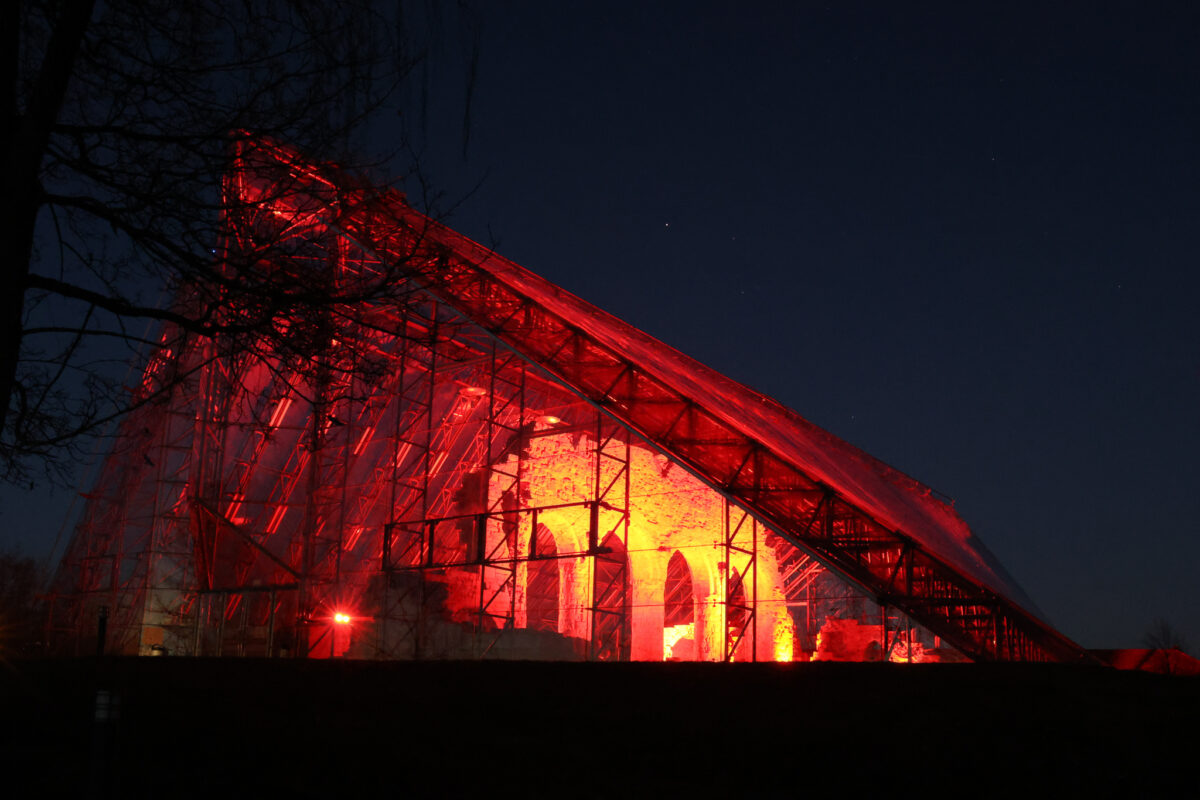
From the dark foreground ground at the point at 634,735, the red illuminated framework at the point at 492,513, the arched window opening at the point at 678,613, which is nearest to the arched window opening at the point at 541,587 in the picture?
the red illuminated framework at the point at 492,513

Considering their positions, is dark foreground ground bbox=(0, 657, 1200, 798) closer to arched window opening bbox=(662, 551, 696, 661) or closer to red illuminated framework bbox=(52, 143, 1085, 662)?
red illuminated framework bbox=(52, 143, 1085, 662)

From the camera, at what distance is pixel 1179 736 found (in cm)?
513

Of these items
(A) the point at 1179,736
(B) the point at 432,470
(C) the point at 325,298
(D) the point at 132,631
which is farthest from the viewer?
(D) the point at 132,631

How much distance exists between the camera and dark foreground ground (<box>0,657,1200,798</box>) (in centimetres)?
504

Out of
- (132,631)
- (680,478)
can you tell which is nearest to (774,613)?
(680,478)

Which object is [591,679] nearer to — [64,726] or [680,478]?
[64,726]

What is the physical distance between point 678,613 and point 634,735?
9.89 meters

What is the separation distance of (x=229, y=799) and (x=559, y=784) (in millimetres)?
1630

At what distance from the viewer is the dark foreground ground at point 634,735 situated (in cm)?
504

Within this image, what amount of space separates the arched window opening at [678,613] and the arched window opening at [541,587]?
189 centimetres

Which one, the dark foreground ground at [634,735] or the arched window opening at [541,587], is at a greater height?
the arched window opening at [541,587]

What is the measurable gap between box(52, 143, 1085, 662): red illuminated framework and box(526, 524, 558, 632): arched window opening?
4 centimetres

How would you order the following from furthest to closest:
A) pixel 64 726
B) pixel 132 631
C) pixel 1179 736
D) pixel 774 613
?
pixel 132 631
pixel 774 613
pixel 64 726
pixel 1179 736

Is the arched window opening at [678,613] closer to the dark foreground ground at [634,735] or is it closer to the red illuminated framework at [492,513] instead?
the red illuminated framework at [492,513]
